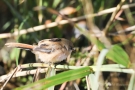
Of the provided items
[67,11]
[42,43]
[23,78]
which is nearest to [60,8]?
[67,11]

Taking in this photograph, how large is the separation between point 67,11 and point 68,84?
92cm

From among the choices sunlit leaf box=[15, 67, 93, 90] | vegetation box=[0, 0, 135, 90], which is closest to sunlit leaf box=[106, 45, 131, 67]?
sunlit leaf box=[15, 67, 93, 90]

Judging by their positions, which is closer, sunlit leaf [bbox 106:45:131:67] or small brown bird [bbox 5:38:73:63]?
sunlit leaf [bbox 106:45:131:67]

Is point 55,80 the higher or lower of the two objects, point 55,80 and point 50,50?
the lower

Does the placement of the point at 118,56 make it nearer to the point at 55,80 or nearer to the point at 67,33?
the point at 55,80

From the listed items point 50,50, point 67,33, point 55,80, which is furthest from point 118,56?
point 67,33

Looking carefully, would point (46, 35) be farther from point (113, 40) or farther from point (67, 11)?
point (113, 40)

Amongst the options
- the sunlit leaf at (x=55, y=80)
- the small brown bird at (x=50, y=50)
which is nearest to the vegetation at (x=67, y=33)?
the small brown bird at (x=50, y=50)

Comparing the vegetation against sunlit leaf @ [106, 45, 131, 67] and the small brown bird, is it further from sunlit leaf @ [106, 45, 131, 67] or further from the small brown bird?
sunlit leaf @ [106, 45, 131, 67]

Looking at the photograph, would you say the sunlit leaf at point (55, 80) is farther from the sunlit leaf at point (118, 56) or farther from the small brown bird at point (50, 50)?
the small brown bird at point (50, 50)

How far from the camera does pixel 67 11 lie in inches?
125

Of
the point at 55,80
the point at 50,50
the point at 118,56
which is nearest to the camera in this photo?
the point at 55,80

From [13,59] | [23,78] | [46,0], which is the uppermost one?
[46,0]

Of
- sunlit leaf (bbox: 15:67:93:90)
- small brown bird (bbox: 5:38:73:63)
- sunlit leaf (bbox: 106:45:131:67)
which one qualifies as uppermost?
small brown bird (bbox: 5:38:73:63)
